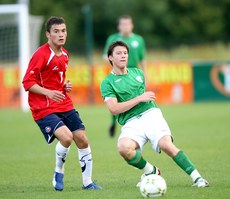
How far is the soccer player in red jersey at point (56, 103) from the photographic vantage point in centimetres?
872

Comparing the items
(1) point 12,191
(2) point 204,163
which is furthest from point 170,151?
(2) point 204,163

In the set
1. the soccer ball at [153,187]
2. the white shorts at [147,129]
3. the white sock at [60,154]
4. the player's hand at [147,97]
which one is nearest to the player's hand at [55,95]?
the white sock at [60,154]

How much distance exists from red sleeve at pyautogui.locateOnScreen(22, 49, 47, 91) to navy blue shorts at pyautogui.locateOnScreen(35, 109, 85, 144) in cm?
46

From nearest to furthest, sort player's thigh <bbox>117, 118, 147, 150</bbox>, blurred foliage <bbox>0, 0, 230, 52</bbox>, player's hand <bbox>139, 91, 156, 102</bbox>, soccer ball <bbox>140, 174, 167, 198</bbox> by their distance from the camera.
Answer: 1. soccer ball <bbox>140, 174, 167, 198</bbox>
2. player's hand <bbox>139, 91, 156, 102</bbox>
3. player's thigh <bbox>117, 118, 147, 150</bbox>
4. blurred foliage <bbox>0, 0, 230, 52</bbox>

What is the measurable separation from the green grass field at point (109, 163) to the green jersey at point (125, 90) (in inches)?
35.8

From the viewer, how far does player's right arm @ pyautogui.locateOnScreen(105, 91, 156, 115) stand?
8281 millimetres

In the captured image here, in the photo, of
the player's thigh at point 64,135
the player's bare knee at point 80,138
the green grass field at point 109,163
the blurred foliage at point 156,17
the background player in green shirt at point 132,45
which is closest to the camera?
the green grass field at point 109,163

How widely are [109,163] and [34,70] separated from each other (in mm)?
3011

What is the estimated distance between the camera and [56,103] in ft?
29.2

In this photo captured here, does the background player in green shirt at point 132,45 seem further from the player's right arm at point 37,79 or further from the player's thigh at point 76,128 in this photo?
Answer: the player's right arm at point 37,79

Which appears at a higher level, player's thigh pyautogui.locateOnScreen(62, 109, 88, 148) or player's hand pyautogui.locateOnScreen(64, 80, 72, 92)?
player's hand pyautogui.locateOnScreen(64, 80, 72, 92)

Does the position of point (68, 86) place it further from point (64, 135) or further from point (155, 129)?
point (155, 129)

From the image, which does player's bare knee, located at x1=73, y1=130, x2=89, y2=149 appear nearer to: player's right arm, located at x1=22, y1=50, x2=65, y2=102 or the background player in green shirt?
player's right arm, located at x1=22, y1=50, x2=65, y2=102

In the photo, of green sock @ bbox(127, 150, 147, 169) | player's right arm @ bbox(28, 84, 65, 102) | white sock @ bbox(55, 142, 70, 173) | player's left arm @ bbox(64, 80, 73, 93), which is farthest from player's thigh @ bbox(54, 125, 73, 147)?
green sock @ bbox(127, 150, 147, 169)
